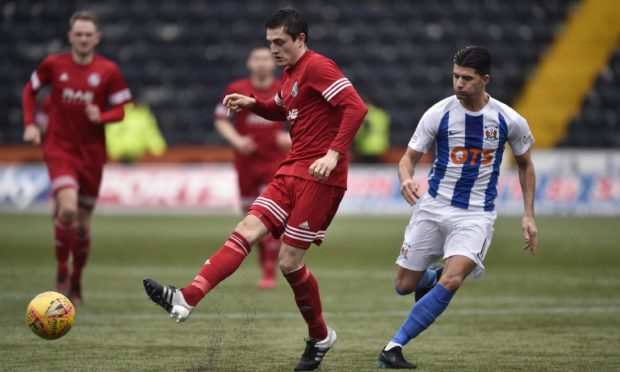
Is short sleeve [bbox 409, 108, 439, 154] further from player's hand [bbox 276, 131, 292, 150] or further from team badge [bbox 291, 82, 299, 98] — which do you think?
player's hand [bbox 276, 131, 292, 150]

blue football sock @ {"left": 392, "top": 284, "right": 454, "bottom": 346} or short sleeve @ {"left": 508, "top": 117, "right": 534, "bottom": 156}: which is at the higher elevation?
short sleeve @ {"left": 508, "top": 117, "right": 534, "bottom": 156}

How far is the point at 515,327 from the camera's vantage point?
8016 mm

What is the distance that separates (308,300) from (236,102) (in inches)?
49.0

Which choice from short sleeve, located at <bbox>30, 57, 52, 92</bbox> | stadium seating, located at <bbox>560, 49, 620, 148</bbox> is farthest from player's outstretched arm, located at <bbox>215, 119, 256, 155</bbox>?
stadium seating, located at <bbox>560, 49, 620, 148</bbox>

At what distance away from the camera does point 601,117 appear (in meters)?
25.9

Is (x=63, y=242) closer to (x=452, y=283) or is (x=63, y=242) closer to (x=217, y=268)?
(x=217, y=268)

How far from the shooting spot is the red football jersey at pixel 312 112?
6.22 metres

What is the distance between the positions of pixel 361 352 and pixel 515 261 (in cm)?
711

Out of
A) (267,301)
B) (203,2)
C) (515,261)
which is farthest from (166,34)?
(267,301)

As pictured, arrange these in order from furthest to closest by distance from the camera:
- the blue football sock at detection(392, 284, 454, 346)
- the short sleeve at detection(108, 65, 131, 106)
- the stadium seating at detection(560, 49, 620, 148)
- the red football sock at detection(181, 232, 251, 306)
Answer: the stadium seating at detection(560, 49, 620, 148), the short sleeve at detection(108, 65, 131, 106), the blue football sock at detection(392, 284, 454, 346), the red football sock at detection(181, 232, 251, 306)

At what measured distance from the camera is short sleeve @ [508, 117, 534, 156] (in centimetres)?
654

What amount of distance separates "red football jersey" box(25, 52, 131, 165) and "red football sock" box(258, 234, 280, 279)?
204 centimetres

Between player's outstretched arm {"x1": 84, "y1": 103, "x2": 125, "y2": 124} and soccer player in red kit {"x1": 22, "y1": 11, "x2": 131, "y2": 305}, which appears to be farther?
soccer player in red kit {"x1": 22, "y1": 11, "x2": 131, "y2": 305}

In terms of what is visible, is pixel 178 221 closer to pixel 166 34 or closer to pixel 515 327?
pixel 166 34
